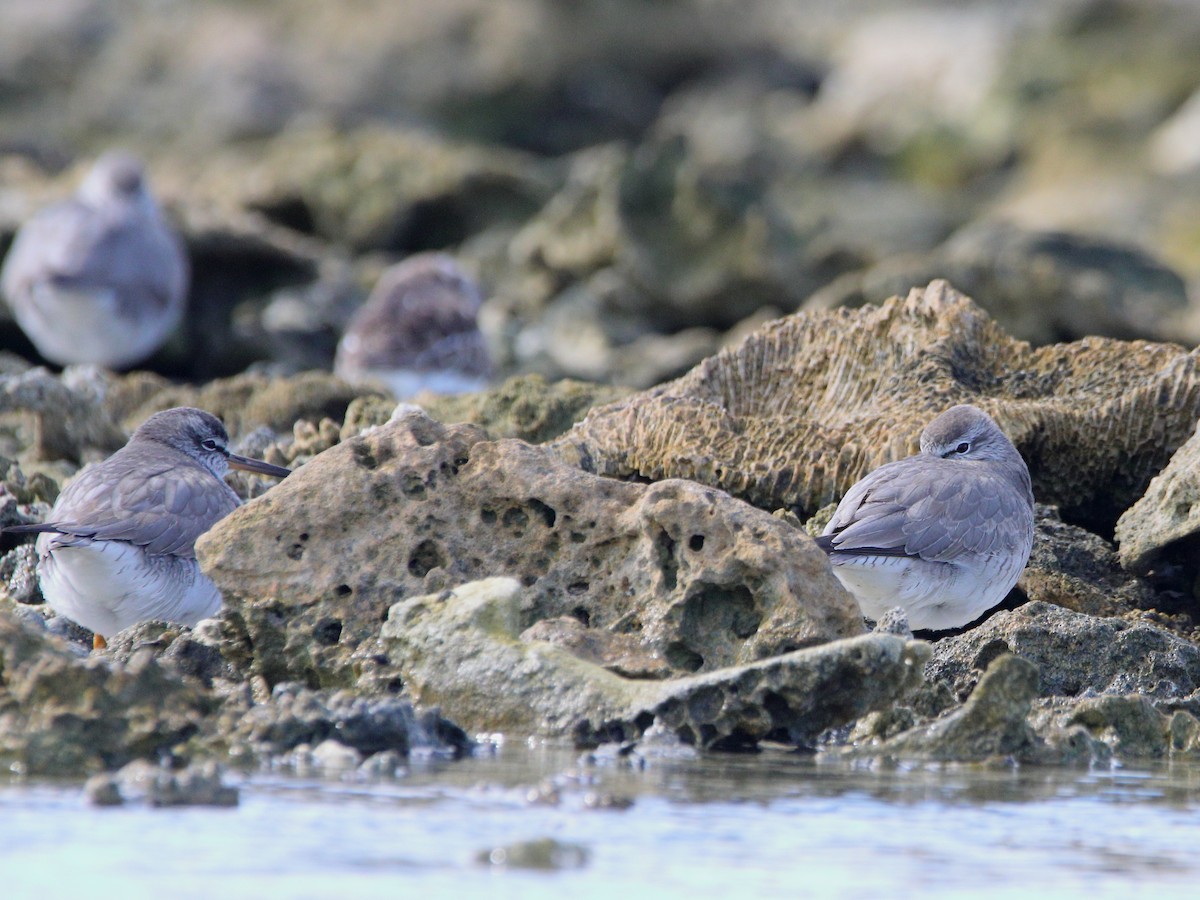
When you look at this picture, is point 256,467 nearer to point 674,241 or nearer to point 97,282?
point 97,282

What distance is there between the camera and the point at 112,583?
24.6 ft

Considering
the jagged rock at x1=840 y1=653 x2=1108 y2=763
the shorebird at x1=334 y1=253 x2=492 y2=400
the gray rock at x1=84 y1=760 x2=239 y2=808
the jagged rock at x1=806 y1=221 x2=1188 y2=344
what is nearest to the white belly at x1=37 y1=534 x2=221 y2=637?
the gray rock at x1=84 y1=760 x2=239 y2=808

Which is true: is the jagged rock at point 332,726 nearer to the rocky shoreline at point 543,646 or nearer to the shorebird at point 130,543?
the rocky shoreline at point 543,646

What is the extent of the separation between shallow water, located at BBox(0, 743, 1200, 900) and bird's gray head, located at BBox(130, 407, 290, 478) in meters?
2.94

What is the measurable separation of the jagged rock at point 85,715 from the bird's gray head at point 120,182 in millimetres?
10833

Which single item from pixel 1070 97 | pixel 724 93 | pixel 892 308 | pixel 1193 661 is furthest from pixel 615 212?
pixel 724 93

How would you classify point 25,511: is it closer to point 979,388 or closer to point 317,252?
point 979,388

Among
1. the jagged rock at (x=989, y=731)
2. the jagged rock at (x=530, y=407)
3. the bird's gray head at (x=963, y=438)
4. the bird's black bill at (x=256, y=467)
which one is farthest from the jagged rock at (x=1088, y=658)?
the bird's black bill at (x=256, y=467)

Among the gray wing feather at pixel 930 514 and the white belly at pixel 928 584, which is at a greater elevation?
the gray wing feather at pixel 930 514

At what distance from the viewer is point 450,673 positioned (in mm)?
6578

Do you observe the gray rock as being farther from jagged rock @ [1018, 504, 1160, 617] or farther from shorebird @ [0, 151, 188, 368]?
shorebird @ [0, 151, 188, 368]

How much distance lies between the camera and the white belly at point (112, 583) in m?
7.48

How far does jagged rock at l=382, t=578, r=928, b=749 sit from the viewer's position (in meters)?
6.30

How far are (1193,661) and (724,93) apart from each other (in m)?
28.1
